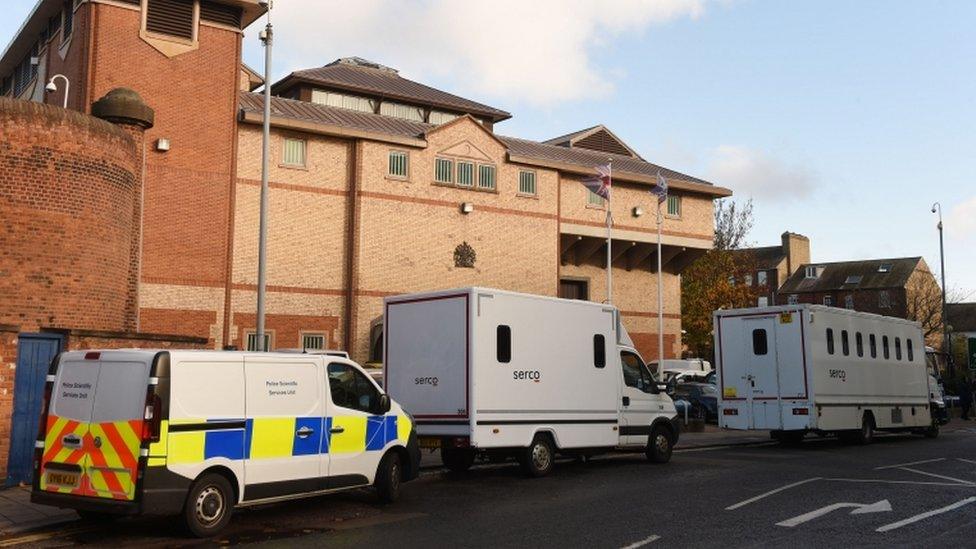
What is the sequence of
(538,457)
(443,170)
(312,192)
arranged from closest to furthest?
(538,457) < (312,192) < (443,170)

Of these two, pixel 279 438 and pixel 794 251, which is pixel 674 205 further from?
pixel 794 251

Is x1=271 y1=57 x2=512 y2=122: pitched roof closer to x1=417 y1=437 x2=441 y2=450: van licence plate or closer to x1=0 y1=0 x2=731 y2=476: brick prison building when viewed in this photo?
x1=0 y1=0 x2=731 y2=476: brick prison building

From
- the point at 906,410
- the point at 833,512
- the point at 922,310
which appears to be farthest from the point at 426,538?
the point at 922,310

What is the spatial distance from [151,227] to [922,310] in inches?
2382

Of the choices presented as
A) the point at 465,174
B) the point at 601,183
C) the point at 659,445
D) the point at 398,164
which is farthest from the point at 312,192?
the point at 659,445

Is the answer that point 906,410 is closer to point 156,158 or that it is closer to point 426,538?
point 426,538

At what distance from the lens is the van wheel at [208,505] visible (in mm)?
9367

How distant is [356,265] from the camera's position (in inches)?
1270

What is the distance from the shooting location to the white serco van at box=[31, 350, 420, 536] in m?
9.10

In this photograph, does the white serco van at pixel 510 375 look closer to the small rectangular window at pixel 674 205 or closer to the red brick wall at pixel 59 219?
the red brick wall at pixel 59 219

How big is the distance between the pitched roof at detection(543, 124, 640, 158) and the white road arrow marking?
34.0 metres

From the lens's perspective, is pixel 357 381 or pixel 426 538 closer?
pixel 426 538

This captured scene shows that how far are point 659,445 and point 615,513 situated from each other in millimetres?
A: 6663

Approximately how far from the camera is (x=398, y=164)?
1331 inches
